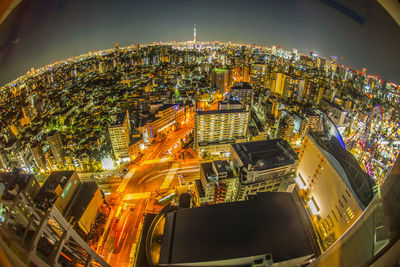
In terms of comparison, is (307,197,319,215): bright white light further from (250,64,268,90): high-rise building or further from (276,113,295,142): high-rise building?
(250,64,268,90): high-rise building

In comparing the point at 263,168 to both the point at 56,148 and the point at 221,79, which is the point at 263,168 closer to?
the point at 56,148

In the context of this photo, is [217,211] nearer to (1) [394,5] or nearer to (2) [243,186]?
(2) [243,186]

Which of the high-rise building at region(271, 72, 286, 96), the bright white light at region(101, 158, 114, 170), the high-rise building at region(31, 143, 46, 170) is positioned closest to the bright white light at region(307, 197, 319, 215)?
the bright white light at region(101, 158, 114, 170)

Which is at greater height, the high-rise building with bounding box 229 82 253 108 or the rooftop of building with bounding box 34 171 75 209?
the high-rise building with bounding box 229 82 253 108

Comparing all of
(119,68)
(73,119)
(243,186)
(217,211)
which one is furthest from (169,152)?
(119,68)

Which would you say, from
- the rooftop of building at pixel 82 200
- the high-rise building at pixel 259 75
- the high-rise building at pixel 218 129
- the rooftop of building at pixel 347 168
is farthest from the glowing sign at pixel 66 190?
the high-rise building at pixel 259 75

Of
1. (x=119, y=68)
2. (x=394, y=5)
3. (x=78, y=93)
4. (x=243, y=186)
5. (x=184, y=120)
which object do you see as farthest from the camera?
(x=119, y=68)

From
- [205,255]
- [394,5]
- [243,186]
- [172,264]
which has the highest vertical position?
[394,5]
